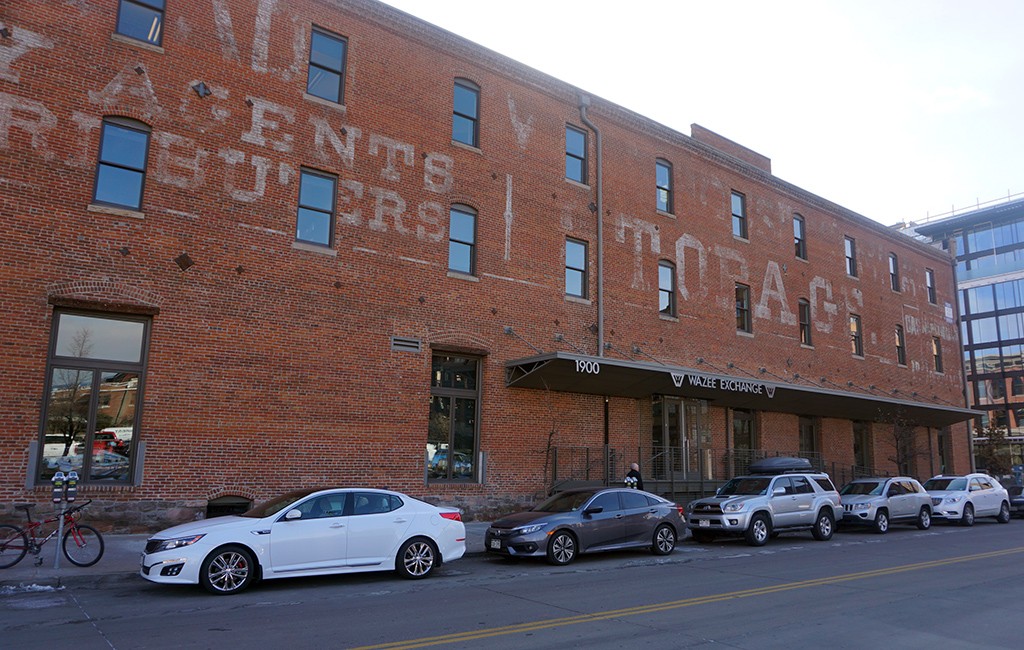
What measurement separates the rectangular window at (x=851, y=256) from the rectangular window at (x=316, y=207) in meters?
25.1

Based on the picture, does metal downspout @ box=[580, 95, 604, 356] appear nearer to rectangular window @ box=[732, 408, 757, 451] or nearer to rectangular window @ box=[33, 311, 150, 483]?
rectangular window @ box=[732, 408, 757, 451]

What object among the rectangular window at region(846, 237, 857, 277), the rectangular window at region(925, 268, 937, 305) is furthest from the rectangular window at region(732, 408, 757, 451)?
the rectangular window at region(925, 268, 937, 305)

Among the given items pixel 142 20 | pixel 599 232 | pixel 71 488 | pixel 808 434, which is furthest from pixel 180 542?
pixel 808 434

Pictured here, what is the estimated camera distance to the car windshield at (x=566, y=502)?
13.9 m

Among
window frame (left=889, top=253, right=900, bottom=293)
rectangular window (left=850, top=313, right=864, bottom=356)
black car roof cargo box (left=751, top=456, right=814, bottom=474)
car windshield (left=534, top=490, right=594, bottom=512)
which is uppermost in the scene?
window frame (left=889, top=253, right=900, bottom=293)

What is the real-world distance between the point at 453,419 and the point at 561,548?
626 centimetres

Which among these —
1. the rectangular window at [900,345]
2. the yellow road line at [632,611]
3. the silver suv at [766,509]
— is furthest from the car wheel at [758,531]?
the rectangular window at [900,345]

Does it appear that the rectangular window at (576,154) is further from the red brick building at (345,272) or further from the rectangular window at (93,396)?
the rectangular window at (93,396)

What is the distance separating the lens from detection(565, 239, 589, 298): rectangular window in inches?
859

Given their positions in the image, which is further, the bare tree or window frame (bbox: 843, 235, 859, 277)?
the bare tree

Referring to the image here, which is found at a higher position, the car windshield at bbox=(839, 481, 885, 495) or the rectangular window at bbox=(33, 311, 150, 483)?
the rectangular window at bbox=(33, 311, 150, 483)

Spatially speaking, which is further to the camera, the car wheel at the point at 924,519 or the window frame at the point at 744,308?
the window frame at the point at 744,308

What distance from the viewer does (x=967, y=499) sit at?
74.8 ft

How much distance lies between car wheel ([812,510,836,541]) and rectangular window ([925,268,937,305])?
25.5 metres
